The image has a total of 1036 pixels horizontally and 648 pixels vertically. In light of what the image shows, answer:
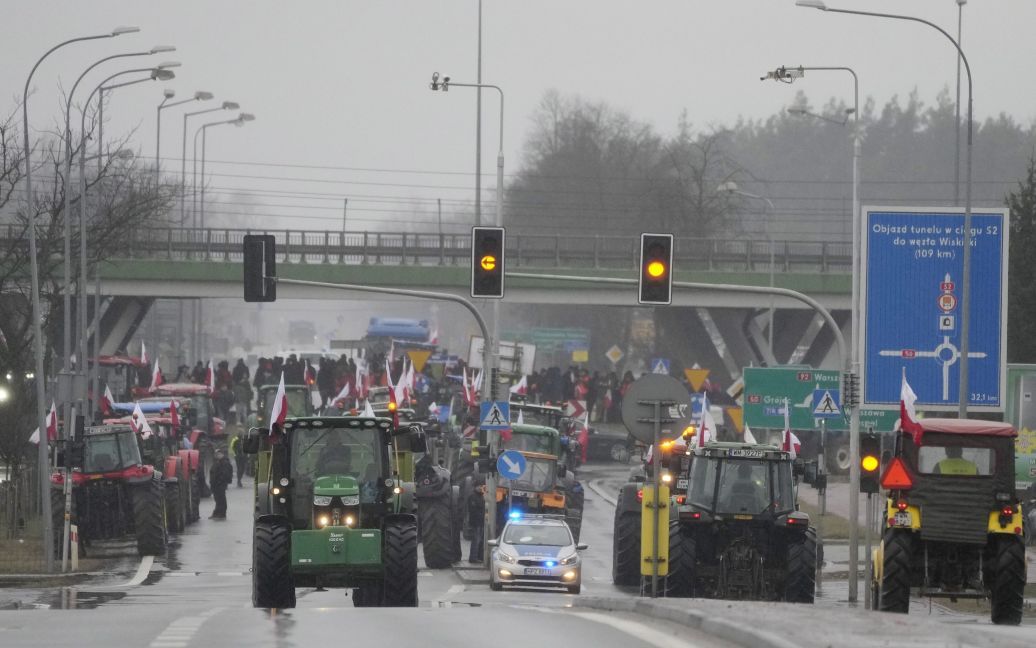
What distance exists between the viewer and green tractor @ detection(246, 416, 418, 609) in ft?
68.5

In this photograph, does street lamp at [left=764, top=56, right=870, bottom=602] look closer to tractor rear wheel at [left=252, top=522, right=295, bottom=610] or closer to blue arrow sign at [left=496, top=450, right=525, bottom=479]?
blue arrow sign at [left=496, top=450, right=525, bottom=479]

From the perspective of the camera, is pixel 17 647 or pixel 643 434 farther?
pixel 643 434

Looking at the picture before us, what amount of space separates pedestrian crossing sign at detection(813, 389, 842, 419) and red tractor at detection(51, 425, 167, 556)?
12.6 metres

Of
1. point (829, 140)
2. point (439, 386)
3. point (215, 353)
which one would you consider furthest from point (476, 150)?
point (829, 140)

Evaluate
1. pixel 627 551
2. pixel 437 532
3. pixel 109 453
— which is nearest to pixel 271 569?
pixel 627 551

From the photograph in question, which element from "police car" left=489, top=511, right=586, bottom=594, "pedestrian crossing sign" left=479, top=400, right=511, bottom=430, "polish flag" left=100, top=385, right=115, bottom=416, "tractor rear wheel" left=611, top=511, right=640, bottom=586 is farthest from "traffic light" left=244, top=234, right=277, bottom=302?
"polish flag" left=100, top=385, right=115, bottom=416

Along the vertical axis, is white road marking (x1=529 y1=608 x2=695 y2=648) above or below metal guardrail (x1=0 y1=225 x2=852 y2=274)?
below

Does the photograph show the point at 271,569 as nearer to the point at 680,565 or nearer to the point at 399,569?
the point at 399,569

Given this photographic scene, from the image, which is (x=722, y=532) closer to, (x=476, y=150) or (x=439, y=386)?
(x=476, y=150)

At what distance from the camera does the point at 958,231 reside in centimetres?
3117

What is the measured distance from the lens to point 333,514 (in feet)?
70.0

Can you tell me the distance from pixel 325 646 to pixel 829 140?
570 ft

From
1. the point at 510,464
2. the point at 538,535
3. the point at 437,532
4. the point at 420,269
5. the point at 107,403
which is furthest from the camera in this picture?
the point at 420,269

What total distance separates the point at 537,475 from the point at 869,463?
1389 cm
